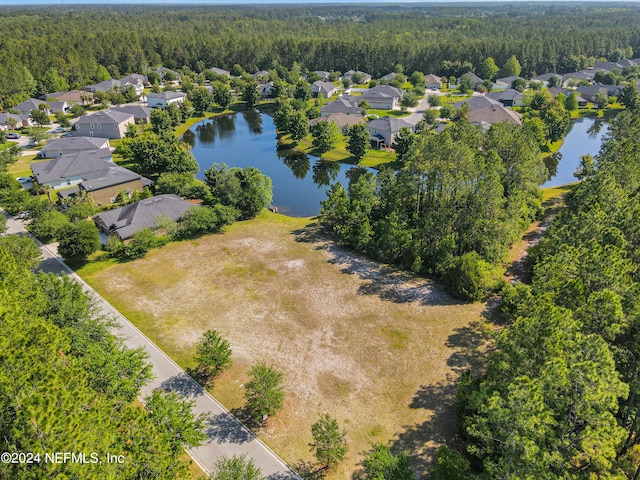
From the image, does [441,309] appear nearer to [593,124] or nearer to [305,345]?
[305,345]

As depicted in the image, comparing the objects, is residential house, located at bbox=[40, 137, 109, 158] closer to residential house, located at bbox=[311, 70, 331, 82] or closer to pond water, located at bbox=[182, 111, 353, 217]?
pond water, located at bbox=[182, 111, 353, 217]

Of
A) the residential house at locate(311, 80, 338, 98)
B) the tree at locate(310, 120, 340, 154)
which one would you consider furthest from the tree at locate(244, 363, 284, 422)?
the residential house at locate(311, 80, 338, 98)

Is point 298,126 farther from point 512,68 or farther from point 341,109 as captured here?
point 512,68

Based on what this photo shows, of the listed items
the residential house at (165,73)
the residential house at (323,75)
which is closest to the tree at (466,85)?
the residential house at (323,75)

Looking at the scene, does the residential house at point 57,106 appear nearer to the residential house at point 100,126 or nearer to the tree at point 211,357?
the residential house at point 100,126

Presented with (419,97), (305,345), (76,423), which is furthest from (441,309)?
(419,97)
